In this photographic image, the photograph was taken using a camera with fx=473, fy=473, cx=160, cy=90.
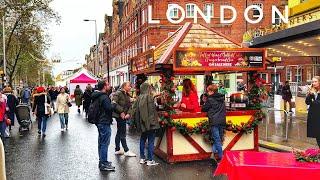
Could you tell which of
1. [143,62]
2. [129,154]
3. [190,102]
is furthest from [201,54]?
[129,154]

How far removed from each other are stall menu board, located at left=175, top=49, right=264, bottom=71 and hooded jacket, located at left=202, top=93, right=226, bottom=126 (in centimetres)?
77

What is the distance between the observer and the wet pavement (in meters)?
9.26

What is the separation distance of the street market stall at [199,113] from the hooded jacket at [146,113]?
516 millimetres

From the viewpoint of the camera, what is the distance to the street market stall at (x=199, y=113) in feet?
34.6

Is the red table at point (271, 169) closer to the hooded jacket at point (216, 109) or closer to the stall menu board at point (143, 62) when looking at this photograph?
the hooded jacket at point (216, 109)

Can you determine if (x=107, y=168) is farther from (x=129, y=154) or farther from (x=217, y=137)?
(x=217, y=137)

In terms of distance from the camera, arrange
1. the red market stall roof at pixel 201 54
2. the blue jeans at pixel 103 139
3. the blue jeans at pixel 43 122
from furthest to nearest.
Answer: the blue jeans at pixel 43 122
the red market stall roof at pixel 201 54
the blue jeans at pixel 103 139

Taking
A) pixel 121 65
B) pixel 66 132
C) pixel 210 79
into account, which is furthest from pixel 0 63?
pixel 210 79

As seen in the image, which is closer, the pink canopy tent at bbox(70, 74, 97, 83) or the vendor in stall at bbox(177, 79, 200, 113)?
the vendor in stall at bbox(177, 79, 200, 113)

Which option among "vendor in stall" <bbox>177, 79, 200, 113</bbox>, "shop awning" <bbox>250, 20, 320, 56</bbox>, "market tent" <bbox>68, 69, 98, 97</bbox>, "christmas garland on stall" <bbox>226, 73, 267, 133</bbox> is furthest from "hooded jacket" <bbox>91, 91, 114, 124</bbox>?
"market tent" <bbox>68, 69, 98, 97</bbox>

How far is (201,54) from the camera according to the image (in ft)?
35.1

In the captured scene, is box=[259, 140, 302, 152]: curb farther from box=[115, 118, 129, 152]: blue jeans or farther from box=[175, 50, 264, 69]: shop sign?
box=[115, 118, 129, 152]: blue jeans

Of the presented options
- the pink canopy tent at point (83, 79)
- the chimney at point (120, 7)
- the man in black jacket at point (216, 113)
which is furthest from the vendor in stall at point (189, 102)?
the chimney at point (120, 7)

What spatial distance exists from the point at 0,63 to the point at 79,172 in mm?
42162
